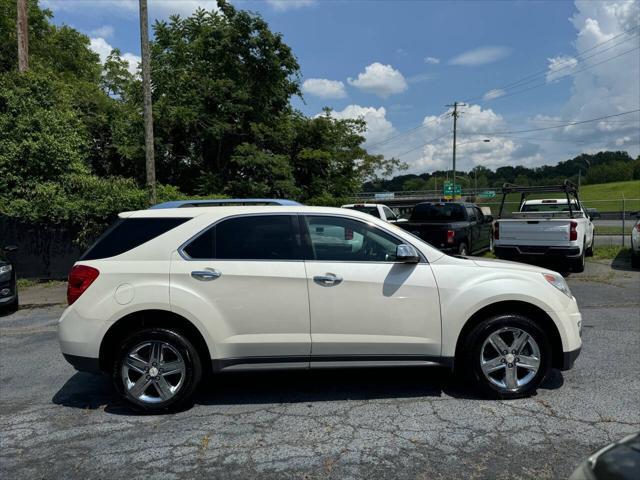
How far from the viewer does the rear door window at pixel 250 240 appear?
165 inches

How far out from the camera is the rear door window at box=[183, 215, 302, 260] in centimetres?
418

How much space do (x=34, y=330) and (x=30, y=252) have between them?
18.3 feet

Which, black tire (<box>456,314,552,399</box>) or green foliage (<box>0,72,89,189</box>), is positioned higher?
green foliage (<box>0,72,89,189</box>)

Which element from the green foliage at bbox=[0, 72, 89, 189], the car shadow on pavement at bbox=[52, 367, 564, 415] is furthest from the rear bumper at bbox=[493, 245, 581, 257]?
the green foliage at bbox=[0, 72, 89, 189]

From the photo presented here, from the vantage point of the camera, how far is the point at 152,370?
4.07m

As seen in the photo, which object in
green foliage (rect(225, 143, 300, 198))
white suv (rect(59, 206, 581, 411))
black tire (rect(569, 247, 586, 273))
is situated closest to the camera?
white suv (rect(59, 206, 581, 411))

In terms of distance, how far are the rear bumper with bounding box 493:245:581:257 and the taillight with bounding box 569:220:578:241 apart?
0.22 metres

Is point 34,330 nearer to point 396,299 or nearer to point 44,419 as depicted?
point 44,419

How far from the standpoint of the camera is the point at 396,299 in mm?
4090

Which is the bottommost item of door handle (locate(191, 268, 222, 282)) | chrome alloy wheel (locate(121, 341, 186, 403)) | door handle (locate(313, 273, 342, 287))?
chrome alloy wheel (locate(121, 341, 186, 403))

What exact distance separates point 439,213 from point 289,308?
9.68m

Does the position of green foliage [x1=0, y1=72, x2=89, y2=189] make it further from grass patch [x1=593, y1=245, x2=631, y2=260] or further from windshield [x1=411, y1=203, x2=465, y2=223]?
grass patch [x1=593, y1=245, x2=631, y2=260]

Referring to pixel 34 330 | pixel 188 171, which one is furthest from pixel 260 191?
pixel 34 330

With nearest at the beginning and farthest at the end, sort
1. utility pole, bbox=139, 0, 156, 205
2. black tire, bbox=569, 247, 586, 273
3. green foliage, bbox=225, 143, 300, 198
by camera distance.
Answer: black tire, bbox=569, 247, 586, 273 → utility pole, bbox=139, 0, 156, 205 → green foliage, bbox=225, 143, 300, 198
